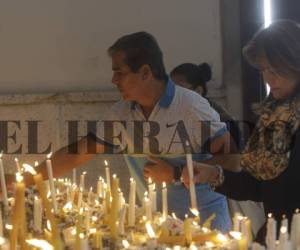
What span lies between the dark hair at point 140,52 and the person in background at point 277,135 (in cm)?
47

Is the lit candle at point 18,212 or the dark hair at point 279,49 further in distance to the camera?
the dark hair at point 279,49

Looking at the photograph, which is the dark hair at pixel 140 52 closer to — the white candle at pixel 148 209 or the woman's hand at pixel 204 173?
the woman's hand at pixel 204 173

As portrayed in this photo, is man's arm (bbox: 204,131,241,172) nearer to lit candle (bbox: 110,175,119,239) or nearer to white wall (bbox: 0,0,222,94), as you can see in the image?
lit candle (bbox: 110,175,119,239)

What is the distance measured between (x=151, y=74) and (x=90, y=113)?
1039 mm

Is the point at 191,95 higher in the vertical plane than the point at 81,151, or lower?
higher

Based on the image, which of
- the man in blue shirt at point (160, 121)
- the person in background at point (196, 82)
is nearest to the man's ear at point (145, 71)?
the man in blue shirt at point (160, 121)

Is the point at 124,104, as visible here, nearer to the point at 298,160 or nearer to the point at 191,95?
the point at 191,95

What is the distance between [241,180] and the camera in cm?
151

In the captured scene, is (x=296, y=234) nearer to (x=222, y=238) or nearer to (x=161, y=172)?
(x=222, y=238)

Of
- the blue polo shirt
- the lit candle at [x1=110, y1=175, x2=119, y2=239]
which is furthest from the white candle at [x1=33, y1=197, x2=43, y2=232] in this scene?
the blue polo shirt

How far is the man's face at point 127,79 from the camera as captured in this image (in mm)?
1853

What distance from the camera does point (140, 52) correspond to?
1.85 meters

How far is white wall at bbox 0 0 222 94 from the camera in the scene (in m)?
2.83

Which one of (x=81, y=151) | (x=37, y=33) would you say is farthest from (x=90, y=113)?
(x=81, y=151)
